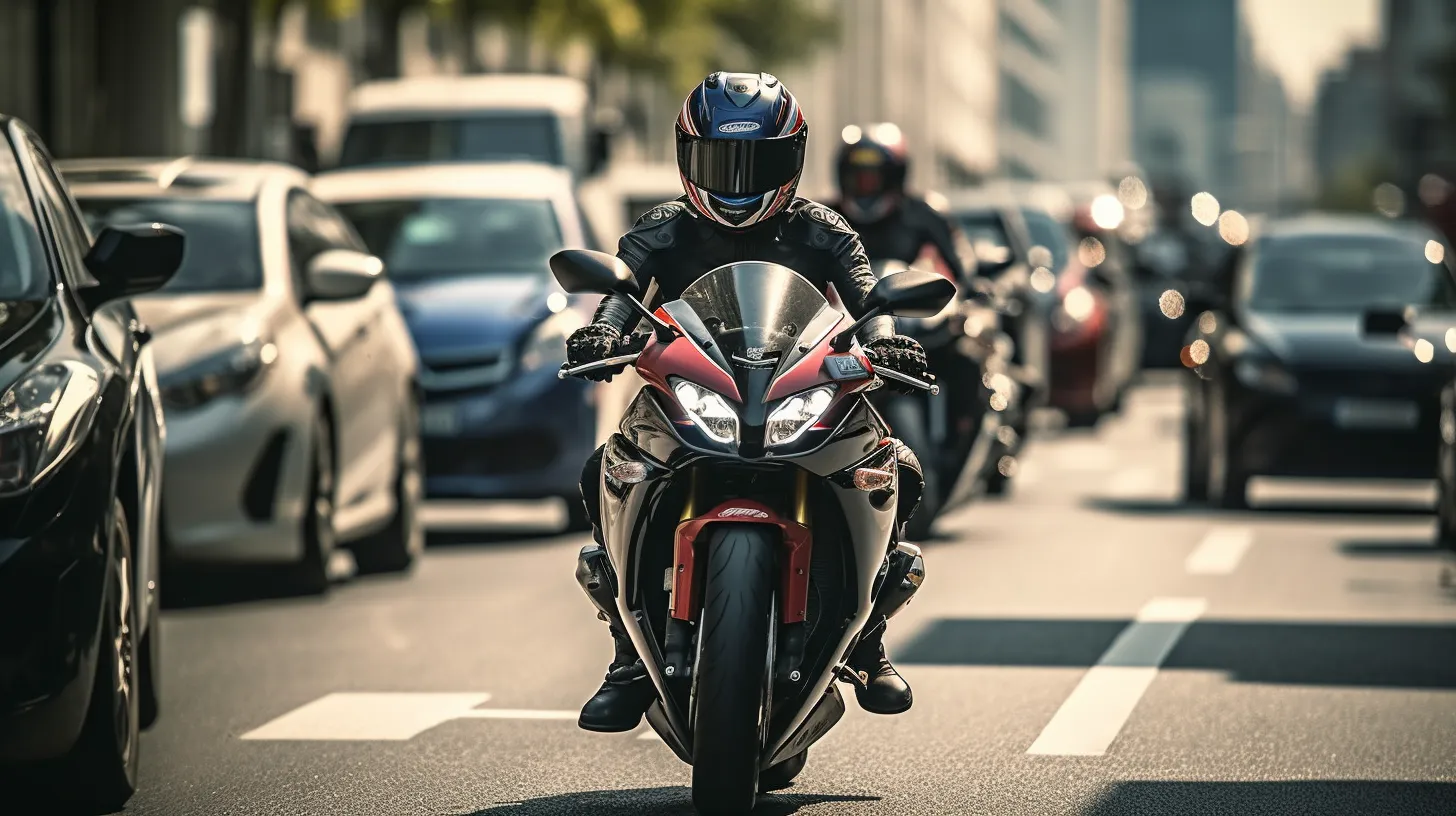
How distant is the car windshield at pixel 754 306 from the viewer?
6.69m

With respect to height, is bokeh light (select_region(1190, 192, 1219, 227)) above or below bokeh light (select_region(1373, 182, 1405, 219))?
above

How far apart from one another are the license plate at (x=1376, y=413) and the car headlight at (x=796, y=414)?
33.4ft

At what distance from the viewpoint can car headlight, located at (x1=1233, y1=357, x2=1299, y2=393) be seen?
16500mm

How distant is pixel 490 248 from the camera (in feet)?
52.0

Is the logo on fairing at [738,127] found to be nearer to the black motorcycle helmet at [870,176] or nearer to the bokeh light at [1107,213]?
the black motorcycle helmet at [870,176]

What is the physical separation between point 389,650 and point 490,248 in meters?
5.53

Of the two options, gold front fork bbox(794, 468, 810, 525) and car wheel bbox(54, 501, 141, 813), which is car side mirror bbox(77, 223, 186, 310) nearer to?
car wheel bbox(54, 501, 141, 813)

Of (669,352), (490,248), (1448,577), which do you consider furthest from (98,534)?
(490,248)

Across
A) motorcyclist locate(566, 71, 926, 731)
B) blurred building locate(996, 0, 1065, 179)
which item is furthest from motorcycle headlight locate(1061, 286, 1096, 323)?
blurred building locate(996, 0, 1065, 179)

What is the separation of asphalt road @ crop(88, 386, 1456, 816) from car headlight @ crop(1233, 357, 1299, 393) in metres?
1.50

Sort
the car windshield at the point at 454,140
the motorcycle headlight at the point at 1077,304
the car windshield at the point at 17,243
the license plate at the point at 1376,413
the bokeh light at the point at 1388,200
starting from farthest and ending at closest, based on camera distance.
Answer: the bokeh light at the point at 1388,200
the car windshield at the point at 454,140
the motorcycle headlight at the point at 1077,304
the license plate at the point at 1376,413
the car windshield at the point at 17,243

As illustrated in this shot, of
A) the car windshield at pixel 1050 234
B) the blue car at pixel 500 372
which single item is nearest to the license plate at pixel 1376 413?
the blue car at pixel 500 372

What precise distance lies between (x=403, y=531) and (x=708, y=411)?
7.22 meters

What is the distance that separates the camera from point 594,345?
6871 mm
